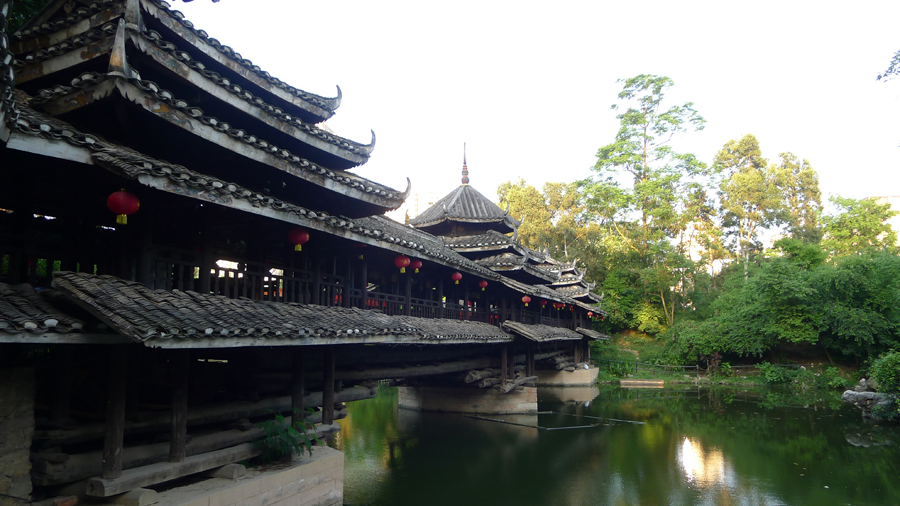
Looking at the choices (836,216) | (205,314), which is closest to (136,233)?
(205,314)

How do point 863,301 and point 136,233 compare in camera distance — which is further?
point 863,301

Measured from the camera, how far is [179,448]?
6.53m

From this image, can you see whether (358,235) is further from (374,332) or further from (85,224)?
(85,224)

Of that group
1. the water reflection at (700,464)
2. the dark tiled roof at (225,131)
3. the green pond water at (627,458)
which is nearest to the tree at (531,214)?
the green pond water at (627,458)

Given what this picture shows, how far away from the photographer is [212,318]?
6102 millimetres

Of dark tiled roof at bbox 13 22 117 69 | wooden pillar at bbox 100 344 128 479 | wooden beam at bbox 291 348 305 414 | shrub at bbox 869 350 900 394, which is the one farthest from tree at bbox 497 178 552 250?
wooden pillar at bbox 100 344 128 479

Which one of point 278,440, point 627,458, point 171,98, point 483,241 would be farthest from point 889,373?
point 171,98

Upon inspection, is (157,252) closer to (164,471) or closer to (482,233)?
(164,471)

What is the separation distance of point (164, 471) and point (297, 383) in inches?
99.4

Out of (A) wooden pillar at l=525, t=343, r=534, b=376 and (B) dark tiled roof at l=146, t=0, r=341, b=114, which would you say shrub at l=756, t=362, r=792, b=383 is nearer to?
(A) wooden pillar at l=525, t=343, r=534, b=376

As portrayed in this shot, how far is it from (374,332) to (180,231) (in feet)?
10.2

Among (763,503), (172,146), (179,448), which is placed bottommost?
(763,503)

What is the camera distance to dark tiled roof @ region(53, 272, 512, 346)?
16.6ft

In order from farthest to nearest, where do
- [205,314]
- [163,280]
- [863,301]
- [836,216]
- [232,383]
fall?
[836,216] → [863,301] → [232,383] → [163,280] → [205,314]
